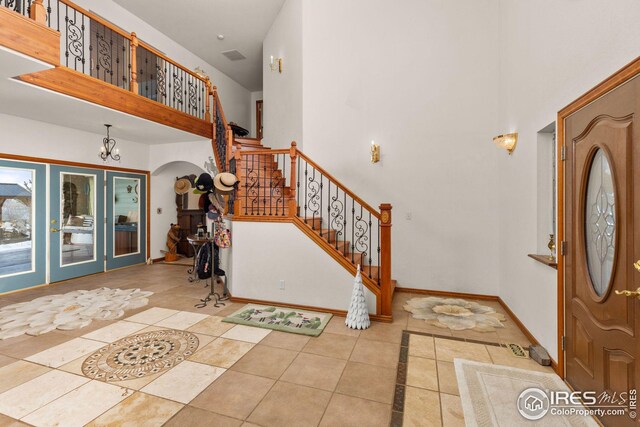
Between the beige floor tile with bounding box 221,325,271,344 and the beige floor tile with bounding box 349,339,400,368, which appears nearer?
the beige floor tile with bounding box 349,339,400,368

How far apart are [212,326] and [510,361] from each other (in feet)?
11.2

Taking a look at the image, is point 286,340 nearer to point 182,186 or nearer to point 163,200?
point 182,186

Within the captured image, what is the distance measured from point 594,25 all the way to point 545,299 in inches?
97.4

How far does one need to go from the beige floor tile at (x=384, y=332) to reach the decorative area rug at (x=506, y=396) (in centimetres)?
74

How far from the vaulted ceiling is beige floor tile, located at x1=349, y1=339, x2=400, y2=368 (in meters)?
6.75

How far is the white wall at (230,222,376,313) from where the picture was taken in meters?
4.13

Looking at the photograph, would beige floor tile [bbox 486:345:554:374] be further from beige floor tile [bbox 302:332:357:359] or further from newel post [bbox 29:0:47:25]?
newel post [bbox 29:0:47:25]

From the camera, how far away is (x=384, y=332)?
11.8 feet

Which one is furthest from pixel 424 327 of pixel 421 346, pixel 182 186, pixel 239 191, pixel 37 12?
pixel 182 186

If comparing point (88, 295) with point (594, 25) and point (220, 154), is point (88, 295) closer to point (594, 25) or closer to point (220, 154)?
point (220, 154)

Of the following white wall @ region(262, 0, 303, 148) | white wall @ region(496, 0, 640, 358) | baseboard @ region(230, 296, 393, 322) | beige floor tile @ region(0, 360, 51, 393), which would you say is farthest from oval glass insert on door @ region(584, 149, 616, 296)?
beige floor tile @ region(0, 360, 51, 393)

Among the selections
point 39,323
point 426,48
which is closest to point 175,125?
point 39,323

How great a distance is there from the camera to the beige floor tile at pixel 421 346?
121 inches

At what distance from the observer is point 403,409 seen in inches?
88.1
